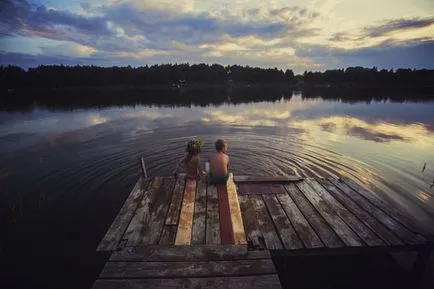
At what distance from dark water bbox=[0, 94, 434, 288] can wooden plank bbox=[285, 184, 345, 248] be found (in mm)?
4349

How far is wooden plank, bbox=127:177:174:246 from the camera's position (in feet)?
19.8

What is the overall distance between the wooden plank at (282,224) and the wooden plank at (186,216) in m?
2.21

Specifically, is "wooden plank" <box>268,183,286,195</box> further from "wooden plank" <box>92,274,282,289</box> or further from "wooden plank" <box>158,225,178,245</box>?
"wooden plank" <box>92,274,282,289</box>

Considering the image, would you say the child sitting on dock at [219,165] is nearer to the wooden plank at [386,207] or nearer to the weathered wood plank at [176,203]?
the weathered wood plank at [176,203]

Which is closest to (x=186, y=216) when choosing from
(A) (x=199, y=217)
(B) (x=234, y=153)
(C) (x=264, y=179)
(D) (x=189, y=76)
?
(A) (x=199, y=217)

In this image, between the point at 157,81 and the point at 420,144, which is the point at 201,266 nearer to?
the point at 420,144

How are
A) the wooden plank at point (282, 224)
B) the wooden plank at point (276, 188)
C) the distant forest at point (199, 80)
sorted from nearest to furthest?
the wooden plank at point (282, 224) → the wooden plank at point (276, 188) → the distant forest at point (199, 80)

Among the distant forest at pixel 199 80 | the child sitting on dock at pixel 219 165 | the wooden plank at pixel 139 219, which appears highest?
the distant forest at pixel 199 80

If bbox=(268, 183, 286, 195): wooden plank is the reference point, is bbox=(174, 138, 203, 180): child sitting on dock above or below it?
above

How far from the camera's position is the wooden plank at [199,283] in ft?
14.6

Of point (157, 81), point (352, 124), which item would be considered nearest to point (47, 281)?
point (352, 124)

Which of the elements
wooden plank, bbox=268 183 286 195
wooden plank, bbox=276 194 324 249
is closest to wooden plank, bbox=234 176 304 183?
wooden plank, bbox=268 183 286 195

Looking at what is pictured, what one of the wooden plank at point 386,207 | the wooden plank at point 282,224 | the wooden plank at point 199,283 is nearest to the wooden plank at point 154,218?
the wooden plank at point 199,283

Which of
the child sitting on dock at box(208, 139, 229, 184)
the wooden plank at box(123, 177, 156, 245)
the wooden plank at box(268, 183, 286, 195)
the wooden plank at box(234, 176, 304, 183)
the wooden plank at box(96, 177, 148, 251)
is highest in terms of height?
the child sitting on dock at box(208, 139, 229, 184)
